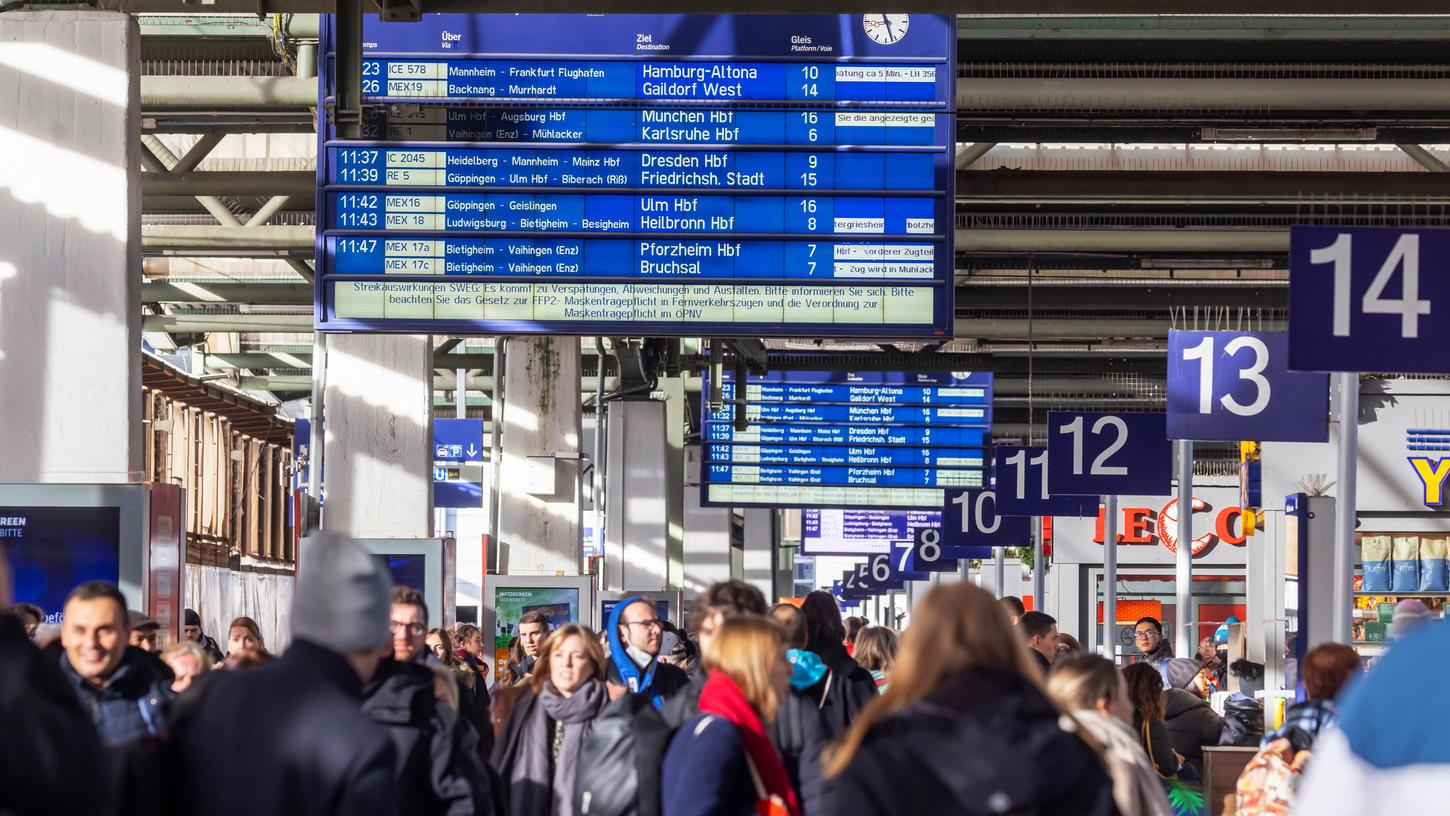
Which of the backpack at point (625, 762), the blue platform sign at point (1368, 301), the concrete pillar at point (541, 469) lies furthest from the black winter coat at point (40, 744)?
the concrete pillar at point (541, 469)

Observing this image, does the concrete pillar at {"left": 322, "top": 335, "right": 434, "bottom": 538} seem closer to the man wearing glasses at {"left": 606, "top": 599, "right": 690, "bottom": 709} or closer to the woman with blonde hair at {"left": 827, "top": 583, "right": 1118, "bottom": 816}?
the man wearing glasses at {"left": 606, "top": 599, "right": 690, "bottom": 709}

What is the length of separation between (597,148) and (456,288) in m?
1.07

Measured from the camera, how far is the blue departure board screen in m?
22.0

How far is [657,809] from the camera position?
208 inches

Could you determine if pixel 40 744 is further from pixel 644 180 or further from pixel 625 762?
pixel 644 180

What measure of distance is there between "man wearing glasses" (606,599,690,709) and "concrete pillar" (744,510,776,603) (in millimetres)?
40530

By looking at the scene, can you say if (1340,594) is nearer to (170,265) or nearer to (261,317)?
(170,265)

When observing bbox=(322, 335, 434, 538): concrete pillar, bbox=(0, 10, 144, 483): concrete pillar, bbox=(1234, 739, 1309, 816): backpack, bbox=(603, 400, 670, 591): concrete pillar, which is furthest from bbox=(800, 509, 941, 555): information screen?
bbox=(1234, 739, 1309, 816): backpack

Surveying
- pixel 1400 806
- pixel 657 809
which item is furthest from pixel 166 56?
pixel 1400 806

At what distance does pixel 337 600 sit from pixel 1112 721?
2146 millimetres

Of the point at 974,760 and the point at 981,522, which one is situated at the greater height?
the point at 974,760

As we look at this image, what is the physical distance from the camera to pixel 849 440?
22.6 meters

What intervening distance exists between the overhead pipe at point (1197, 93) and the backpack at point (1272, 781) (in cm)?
984

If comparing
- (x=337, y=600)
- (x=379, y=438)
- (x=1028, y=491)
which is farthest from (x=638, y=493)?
(x=337, y=600)
